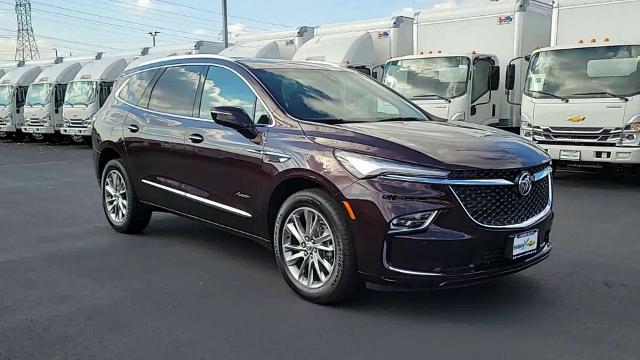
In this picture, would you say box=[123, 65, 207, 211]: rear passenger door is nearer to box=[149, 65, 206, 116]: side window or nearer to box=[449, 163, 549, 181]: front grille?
box=[149, 65, 206, 116]: side window

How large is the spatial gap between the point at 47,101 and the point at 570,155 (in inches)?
733

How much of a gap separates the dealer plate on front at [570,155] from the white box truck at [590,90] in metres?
0.01

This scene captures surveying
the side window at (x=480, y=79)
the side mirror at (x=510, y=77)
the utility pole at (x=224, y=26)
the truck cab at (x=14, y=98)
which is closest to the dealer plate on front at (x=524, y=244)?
the side mirror at (x=510, y=77)

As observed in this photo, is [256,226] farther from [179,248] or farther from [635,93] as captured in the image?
[635,93]

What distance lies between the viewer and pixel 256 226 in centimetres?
479

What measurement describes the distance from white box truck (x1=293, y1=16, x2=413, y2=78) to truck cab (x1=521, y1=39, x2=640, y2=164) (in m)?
4.60

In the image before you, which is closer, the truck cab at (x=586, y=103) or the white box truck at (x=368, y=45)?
the truck cab at (x=586, y=103)

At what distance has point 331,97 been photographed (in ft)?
16.7

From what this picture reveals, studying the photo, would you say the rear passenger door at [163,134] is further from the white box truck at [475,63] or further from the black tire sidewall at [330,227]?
the white box truck at [475,63]

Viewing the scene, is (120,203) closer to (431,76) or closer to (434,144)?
(434,144)

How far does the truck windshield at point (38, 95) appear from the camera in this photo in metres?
22.3

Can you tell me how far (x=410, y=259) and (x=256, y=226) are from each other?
1.43m

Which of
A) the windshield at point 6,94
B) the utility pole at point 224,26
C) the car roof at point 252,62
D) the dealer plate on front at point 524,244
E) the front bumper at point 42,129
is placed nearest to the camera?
the dealer plate on front at point 524,244

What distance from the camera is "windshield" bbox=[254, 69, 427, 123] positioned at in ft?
15.7
